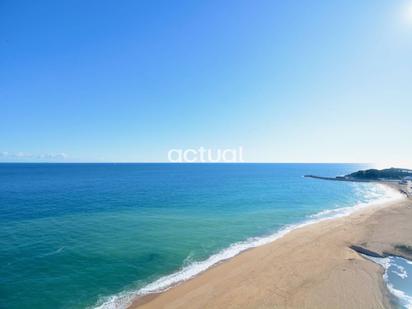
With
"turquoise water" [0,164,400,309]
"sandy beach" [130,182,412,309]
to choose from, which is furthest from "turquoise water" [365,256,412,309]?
"turquoise water" [0,164,400,309]

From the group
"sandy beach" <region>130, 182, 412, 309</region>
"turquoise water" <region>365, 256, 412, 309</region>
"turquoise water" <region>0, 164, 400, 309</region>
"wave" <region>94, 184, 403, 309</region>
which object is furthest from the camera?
"turquoise water" <region>0, 164, 400, 309</region>

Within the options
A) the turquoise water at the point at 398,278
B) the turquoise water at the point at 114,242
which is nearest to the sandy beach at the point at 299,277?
the turquoise water at the point at 398,278

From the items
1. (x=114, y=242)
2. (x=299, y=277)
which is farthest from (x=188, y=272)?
(x=114, y=242)

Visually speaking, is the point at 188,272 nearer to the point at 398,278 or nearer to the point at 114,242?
the point at 114,242

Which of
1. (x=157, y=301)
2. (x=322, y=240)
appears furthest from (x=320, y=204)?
(x=157, y=301)

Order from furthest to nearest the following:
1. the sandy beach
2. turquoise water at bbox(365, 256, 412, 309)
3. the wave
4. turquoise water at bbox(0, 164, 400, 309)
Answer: turquoise water at bbox(0, 164, 400, 309) < the wave < turquoise water at bbox(365, 256, 412, 309) < the sandy beach

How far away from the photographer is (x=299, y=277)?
18.4m

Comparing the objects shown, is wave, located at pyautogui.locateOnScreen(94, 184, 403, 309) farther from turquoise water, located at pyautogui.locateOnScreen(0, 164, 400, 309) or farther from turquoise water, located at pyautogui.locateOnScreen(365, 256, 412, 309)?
turquoise water, located at pyautogui.locateOnScreen(365, 256, 412, 309)

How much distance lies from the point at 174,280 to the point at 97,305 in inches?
205

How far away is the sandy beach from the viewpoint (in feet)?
50.4

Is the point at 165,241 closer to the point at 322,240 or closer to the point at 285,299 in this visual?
the point at 285,299

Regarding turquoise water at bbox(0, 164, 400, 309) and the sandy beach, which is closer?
the sandy beach

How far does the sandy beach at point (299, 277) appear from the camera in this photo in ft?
50.4

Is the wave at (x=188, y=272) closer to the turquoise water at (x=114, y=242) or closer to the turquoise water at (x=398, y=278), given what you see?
the turquoise water at (x=114, y=242)
